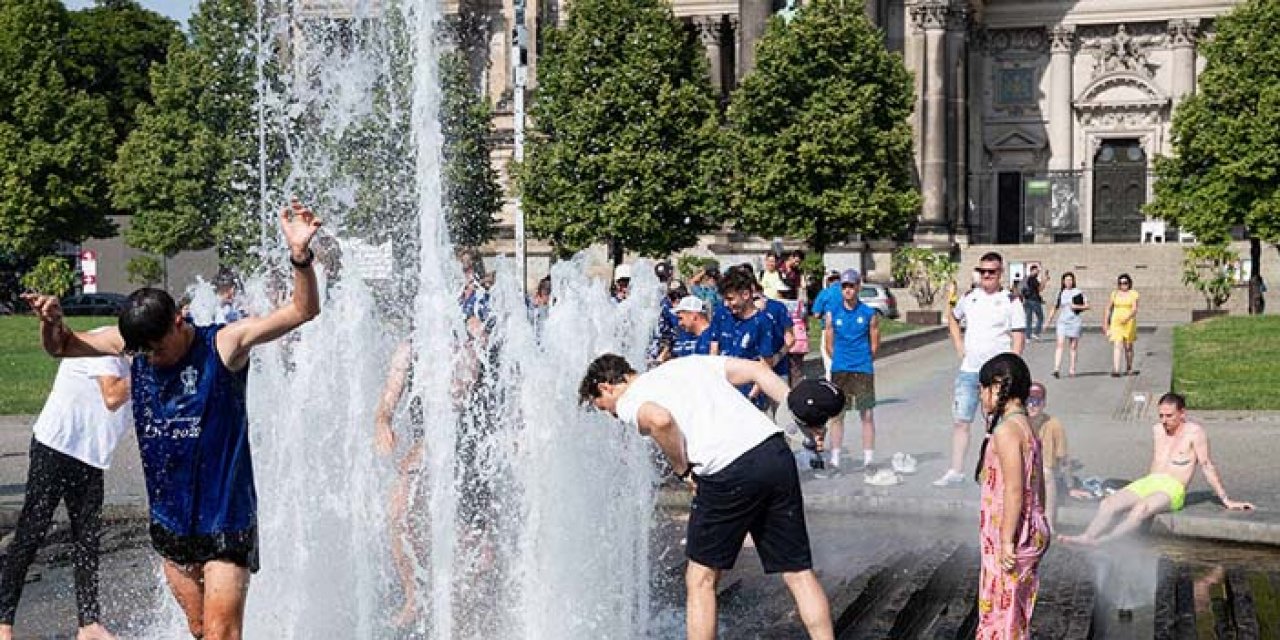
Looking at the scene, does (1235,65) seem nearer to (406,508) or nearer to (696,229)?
(696,229)

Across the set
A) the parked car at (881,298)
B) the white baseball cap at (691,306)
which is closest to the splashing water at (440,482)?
the white baseball cap at (691,306)

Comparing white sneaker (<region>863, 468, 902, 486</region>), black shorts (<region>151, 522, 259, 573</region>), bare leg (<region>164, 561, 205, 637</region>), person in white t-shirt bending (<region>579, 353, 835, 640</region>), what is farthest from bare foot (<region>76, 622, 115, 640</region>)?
white sneaker (<region>863, 468, 902, 486</region>)

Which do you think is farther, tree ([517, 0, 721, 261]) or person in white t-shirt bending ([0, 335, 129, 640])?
tree ([517, 0, 721, 261])

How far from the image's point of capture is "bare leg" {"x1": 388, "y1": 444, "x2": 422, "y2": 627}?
835 centimetres

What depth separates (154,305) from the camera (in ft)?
17.9

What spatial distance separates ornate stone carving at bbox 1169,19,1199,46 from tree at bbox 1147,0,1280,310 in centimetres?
1088

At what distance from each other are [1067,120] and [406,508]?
5475 centimetres

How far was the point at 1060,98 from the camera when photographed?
59188mm

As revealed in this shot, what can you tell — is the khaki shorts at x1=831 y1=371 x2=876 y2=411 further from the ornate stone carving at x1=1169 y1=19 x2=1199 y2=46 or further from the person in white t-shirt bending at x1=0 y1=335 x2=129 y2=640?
the ornate stone carving at x1=1169 y1=19 x2=1199 y2=46

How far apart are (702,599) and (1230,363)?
20566 mm

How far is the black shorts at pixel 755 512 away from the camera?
6.45 metres

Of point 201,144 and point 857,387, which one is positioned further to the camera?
point 201,144

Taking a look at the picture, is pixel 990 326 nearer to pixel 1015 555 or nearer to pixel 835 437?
pixel 835 437

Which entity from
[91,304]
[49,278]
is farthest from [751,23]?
[91,304]
